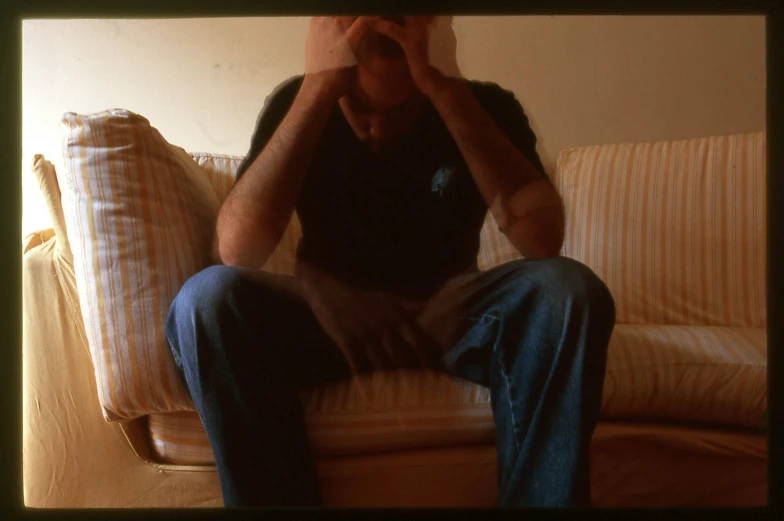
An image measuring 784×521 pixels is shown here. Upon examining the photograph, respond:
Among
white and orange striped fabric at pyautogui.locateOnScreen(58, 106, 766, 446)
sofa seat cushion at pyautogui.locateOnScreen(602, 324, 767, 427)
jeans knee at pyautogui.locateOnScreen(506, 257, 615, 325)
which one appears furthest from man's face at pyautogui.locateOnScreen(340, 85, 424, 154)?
sofa seat cushion at pyautogui.locateOnScreen(602, 324, 767, 427)

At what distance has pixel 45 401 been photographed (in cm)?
98

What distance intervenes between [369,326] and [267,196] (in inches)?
9.7

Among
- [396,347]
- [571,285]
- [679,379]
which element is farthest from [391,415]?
[679,379]

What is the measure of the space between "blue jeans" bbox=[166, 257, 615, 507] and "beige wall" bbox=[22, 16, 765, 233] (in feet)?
0.70

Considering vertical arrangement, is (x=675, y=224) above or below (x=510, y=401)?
above

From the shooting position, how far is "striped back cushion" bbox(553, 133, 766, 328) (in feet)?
3.19

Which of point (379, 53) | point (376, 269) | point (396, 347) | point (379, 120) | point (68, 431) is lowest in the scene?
point (68, 431)

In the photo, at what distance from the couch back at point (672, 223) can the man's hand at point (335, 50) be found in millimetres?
186

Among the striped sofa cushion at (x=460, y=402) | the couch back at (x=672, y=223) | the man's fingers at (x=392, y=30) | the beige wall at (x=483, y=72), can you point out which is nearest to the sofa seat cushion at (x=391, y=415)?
the striped sofa cushion at (x=460, y=402)

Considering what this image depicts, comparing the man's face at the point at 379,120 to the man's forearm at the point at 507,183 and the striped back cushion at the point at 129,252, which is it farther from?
the striped back cushion at the point at 129,252

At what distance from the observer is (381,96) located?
0.94 meters

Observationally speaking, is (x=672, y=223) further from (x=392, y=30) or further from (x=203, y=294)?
(x=203, y=294)

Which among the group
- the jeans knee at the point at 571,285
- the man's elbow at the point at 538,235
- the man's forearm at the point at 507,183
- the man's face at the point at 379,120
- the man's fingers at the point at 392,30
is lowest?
the jeans knee at the point at 571,285

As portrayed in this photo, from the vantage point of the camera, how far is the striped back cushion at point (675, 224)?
973 millimetres
